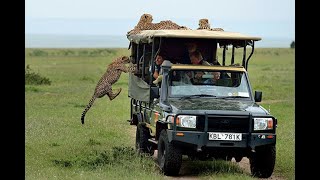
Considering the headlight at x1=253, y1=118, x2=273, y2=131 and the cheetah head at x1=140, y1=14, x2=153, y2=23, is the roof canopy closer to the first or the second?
the cheetah head at x1=140, y1=14, x2=153, y2=23

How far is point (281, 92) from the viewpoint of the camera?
29625mm

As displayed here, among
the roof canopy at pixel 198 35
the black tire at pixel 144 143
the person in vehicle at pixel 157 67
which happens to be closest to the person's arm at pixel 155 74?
the person in vehicle at pixel 157 67

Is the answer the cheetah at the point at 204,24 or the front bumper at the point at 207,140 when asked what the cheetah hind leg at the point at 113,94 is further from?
the front bumper at the point at 207,140

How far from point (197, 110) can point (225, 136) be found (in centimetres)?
54

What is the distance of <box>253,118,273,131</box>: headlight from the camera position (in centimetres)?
1102

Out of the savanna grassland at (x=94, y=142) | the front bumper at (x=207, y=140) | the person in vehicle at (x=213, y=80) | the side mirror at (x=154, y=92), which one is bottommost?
the savanna grassland at (x=94, y=142)

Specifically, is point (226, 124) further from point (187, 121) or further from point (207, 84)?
point (207, 84)

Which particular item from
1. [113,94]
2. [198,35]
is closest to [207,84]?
Answer: [198,35]

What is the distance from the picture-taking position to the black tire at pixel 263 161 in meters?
11.3

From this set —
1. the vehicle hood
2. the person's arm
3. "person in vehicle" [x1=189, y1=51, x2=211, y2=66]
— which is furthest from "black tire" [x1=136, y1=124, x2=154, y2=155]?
the vehicle hood

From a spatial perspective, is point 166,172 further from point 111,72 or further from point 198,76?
point 111,72

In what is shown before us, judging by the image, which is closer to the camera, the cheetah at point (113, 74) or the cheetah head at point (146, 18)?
the cheetah head at point (146, 18)

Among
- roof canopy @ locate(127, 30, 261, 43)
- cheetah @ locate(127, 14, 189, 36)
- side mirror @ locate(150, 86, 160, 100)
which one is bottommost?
side mirror @ locate(150, 86, 160, 100)
